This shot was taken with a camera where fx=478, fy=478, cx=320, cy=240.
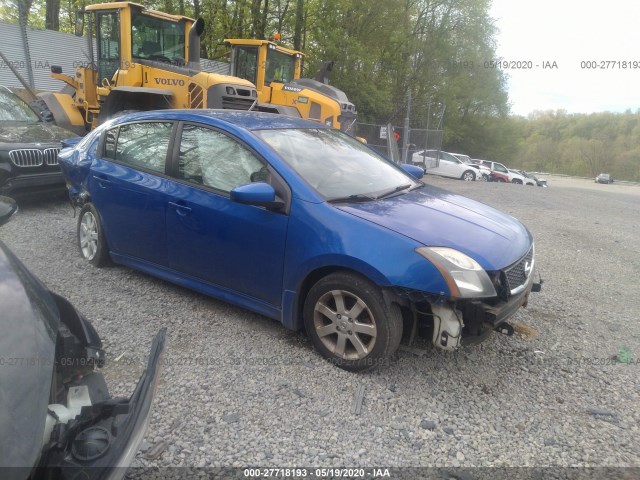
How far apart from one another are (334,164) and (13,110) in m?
6.61

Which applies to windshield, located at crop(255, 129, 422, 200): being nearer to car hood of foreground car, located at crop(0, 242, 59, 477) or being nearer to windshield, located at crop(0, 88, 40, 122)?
car hood of foreground car, located at crop(0, 242, 59, 477)

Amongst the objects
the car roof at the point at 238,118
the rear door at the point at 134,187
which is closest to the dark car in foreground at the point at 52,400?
the rear door at the point at 134,187

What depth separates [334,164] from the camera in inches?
150

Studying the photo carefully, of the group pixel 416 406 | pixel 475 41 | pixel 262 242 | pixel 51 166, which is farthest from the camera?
pixel 475 41

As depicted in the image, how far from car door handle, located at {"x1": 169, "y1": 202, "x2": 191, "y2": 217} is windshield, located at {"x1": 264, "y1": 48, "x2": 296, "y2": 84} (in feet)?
32.2

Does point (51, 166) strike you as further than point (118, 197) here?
Yes

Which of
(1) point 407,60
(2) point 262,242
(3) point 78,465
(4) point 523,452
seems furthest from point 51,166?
(1) point 407,60

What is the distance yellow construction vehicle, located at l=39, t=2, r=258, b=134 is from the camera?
9203mm

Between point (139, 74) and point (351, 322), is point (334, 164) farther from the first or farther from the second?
point (139, 74)

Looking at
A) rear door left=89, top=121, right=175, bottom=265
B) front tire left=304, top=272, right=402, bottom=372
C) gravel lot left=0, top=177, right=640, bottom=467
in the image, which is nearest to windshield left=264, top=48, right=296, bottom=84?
rear door left=89, top=121, right=175, bottom=265

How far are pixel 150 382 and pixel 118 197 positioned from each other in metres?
2.82

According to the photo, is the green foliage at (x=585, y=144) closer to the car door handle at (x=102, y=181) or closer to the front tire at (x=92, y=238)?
the front tire at (x=92, y=238)

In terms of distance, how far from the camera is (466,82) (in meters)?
31.4

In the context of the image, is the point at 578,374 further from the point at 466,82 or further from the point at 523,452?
the point at 466,82
